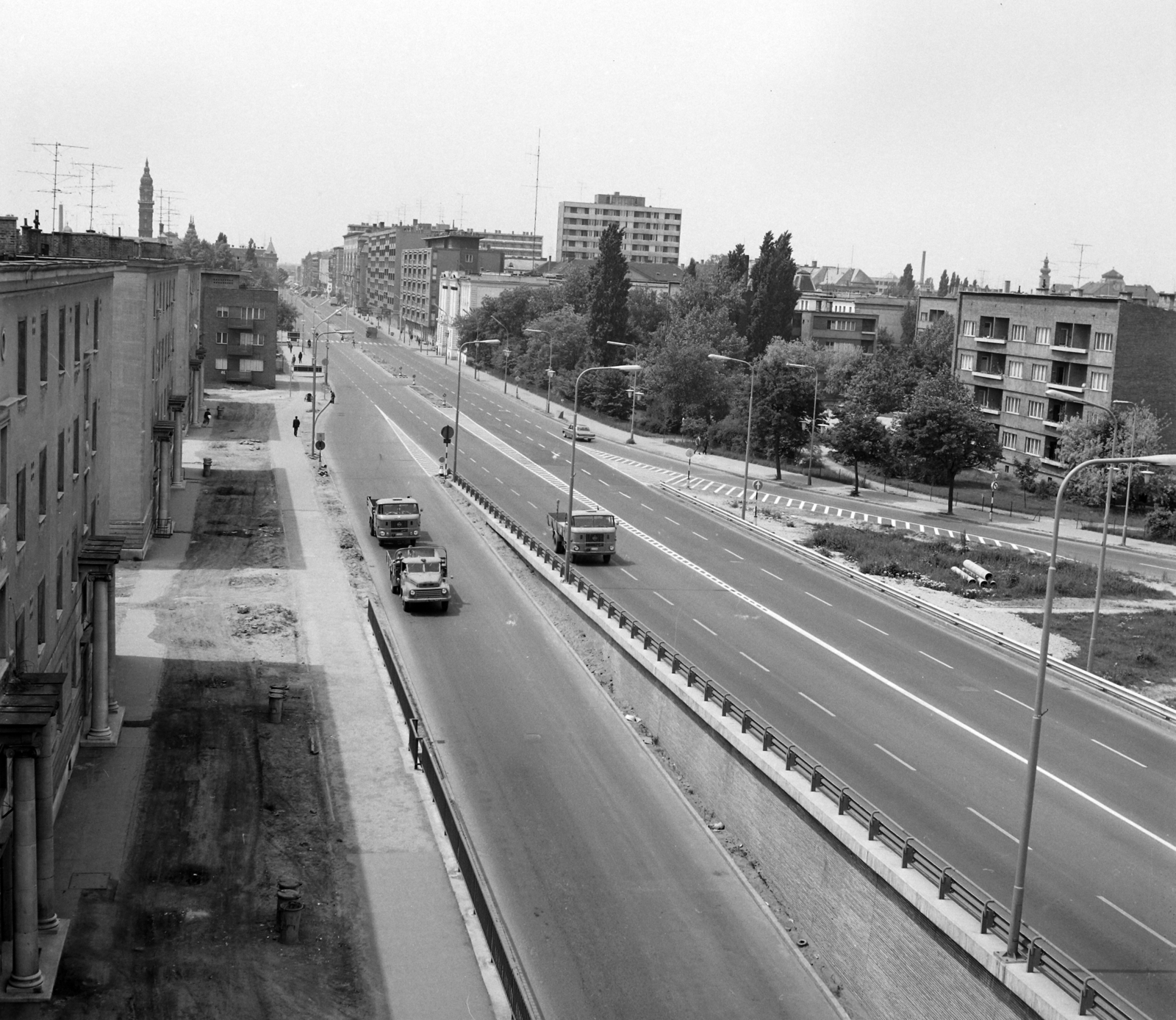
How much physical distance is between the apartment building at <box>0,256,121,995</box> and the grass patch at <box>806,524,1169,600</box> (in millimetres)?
30242

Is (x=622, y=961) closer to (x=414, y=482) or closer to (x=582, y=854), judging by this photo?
(x=582, y=854)

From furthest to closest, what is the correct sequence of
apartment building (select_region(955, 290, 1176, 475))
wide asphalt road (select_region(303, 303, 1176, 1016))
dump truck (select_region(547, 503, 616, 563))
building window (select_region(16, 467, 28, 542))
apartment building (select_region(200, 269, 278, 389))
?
apartment building (select_region(200, 269, 278, 389)) → apartment building (select_region(955, 290, 1176, 475)) → dump truck (select_region(547, 503, 616, 563)) → building window (select_region(16, 467, 28, 542)) → wide asphalt road (select_region(303, 303, 1176, 1016))

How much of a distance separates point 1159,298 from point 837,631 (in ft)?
301

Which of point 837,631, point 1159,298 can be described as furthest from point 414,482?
point 1159,298

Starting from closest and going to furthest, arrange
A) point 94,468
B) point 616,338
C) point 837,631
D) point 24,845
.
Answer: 1. point 24,845
2. point 94,468
3. point 837,631
4. point 616,338

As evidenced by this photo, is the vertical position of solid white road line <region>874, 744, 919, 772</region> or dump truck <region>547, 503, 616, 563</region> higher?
dump truck <region>547, 503, 616, 563</region>

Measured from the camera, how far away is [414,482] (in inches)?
2825

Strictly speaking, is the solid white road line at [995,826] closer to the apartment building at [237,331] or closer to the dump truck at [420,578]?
the dump truck at [420,578]

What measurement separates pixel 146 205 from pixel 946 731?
125 metres

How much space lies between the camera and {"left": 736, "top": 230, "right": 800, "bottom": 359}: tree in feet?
381

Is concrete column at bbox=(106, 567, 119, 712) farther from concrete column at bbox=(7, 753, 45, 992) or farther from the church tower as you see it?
the church tower

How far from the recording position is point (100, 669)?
3058 centimetres

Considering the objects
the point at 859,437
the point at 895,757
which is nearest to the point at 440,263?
the point at 859,437

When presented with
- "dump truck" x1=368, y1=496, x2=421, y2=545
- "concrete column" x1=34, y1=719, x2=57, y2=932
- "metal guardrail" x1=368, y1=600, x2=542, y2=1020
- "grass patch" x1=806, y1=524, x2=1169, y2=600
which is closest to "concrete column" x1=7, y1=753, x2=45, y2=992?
"concrete column" x1=34, y1=719, x2=57, y2=932
